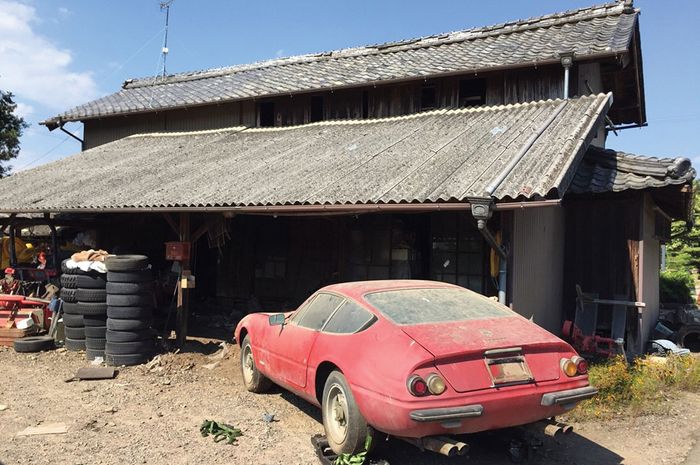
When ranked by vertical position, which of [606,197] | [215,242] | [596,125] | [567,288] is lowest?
[567,288]

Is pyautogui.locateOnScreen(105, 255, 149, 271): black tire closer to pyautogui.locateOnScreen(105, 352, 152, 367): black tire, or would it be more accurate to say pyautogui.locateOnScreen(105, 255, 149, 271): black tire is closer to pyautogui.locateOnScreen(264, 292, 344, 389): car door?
pyautogui.locateOnScreen(105, 352, 152, 367): black tire

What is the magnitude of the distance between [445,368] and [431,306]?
976 mm

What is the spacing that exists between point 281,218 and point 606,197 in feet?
21.4

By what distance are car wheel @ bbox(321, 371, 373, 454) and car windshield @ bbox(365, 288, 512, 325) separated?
28.4 inches

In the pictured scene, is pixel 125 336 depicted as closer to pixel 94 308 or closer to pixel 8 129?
pixel 94 308

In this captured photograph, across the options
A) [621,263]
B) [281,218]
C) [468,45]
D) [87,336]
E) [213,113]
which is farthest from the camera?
[213,113]

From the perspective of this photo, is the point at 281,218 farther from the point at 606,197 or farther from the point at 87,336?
the point at 606,197

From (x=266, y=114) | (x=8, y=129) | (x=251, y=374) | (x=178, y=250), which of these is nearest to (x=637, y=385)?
(x=251, y=374)

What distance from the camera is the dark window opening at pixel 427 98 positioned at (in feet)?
40.3

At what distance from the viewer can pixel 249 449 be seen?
16.2 feet

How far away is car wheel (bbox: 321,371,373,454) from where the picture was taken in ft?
14.0

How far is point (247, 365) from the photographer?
6871 millimetres

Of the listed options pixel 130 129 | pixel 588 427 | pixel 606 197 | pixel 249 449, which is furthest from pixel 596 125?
pixel 130 129

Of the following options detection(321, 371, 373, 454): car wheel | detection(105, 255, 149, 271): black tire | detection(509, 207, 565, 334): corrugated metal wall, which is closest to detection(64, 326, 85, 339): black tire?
detection(105, 255, 149, 271): black tire
